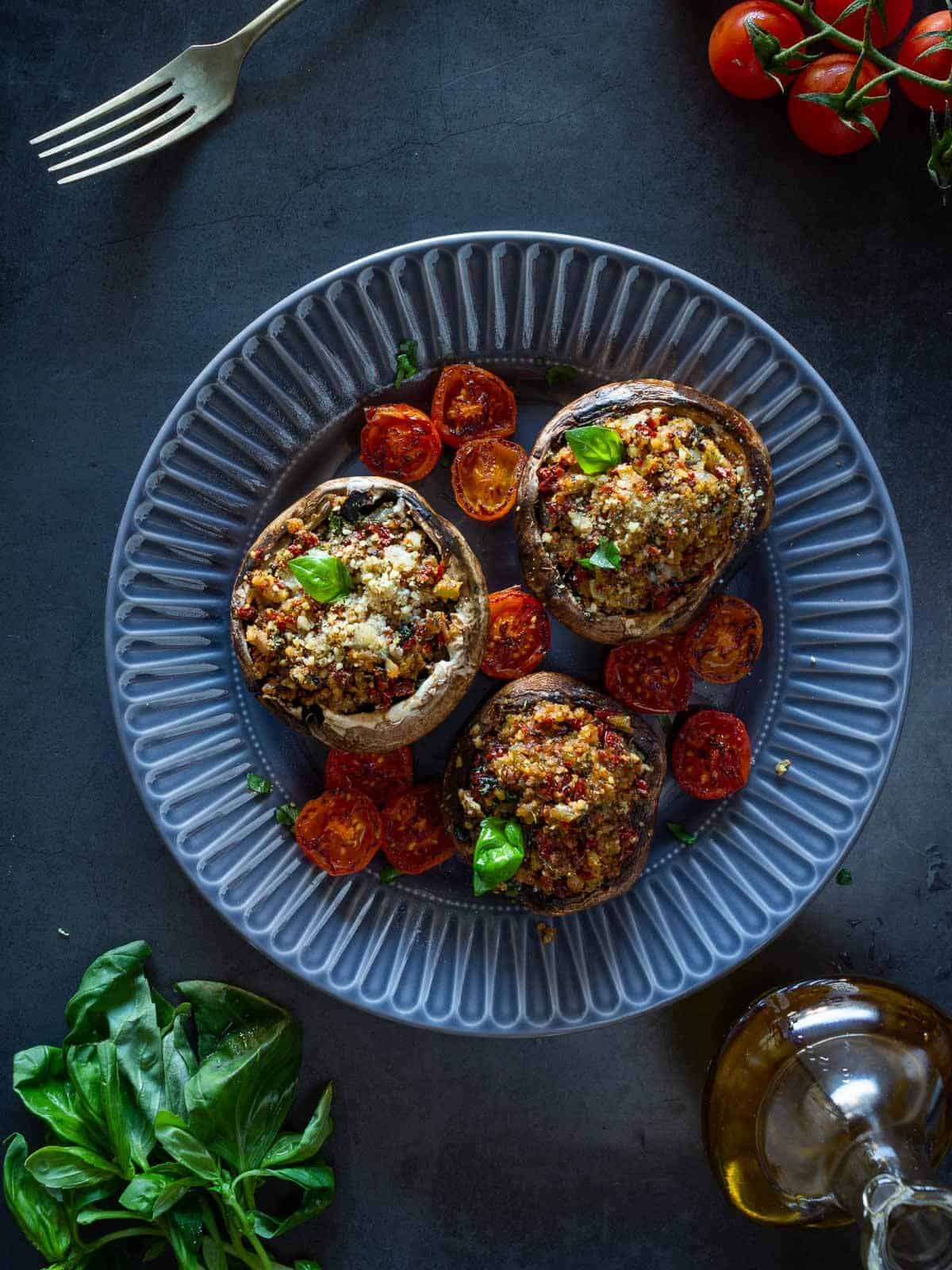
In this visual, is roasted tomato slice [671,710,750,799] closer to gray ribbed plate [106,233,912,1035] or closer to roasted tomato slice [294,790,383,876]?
gray ribbed plate [106,233,912,1035]

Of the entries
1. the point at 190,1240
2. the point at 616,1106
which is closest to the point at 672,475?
the point at 616,1106

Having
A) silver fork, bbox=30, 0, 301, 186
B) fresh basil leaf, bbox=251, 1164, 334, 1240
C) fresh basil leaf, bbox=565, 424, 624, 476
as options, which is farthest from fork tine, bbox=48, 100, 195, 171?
fresh basil leaf, bbox=251, 1164, 334, 1240

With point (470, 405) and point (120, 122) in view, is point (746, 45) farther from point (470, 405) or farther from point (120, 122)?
point (120, 122)

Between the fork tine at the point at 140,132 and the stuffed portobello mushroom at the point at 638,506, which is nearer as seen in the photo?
the stuffed portobello mushroom at the point at 638,506

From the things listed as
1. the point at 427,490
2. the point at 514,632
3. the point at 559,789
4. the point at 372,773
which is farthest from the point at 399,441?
the point at 559,789

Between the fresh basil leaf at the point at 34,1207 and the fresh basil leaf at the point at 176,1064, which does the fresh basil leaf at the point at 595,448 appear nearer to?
the fresh basil leaf at the point at 176,1064

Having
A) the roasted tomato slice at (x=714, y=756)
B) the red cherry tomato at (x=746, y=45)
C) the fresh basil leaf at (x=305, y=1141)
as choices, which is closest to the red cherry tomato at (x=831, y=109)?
the red cherry tomato at (x=746, y=45)

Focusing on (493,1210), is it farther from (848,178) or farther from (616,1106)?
(848,178)
